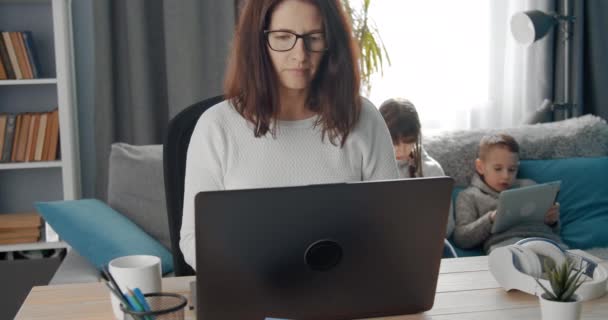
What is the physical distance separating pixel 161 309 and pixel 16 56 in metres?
2.18

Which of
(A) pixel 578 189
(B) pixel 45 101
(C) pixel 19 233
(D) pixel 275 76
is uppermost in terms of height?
(D) pixel 275 76

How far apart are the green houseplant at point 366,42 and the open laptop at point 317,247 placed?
2.04 m

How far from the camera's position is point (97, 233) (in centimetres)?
195

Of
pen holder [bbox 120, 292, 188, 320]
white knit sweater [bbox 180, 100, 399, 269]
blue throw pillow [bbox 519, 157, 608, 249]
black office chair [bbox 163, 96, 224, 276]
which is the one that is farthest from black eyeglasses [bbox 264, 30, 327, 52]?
blue throw pillow [bbox 519, 157, 608, 249]

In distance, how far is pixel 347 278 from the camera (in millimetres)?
972

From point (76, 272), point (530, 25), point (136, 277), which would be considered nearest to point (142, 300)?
point (136, 277)

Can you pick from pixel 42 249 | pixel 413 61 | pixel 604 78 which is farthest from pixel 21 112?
pixel 604 78

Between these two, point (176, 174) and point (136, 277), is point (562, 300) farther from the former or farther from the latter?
point (176, 174)

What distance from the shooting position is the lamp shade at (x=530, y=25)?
2.98 meters

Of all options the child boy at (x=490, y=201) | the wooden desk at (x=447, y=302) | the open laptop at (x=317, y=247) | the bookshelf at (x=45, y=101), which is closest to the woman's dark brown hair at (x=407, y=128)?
the child boy at (x=490, y=201)

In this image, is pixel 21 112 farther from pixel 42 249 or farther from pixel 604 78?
pixel 604 78

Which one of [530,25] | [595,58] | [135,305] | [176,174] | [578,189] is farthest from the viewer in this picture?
[595,58]

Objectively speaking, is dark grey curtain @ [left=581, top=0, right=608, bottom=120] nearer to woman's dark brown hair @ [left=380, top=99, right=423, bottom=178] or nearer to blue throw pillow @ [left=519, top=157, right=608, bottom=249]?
blue throw pillow @ [left=519, top=157, right=608, bottom=249]

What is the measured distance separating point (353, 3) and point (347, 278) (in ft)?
8.04
